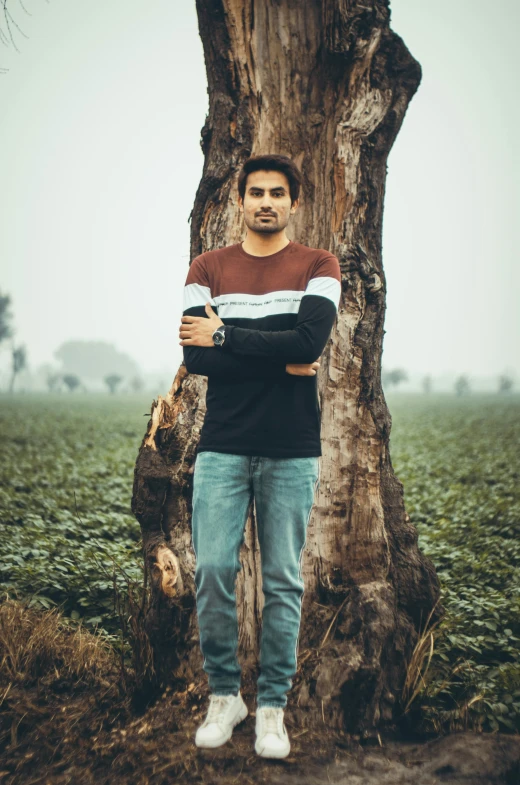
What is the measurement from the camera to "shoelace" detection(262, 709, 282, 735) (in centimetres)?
261

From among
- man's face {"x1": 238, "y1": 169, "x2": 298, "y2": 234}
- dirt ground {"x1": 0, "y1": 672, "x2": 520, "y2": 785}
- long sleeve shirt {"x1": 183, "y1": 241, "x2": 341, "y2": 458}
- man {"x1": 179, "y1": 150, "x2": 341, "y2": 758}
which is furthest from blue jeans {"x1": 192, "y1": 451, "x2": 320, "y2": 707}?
man's face {"x1": 238, "y1": 169, "x2": 298, "y2": 234}

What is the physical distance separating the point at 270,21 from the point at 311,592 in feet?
11.0

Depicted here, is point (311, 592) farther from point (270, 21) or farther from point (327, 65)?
point (270, 21)

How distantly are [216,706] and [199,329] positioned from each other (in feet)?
5.77

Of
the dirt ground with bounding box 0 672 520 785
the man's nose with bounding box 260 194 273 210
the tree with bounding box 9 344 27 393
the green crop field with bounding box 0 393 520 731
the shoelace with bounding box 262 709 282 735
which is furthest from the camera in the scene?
the tree with bounding box 9 344 27 393

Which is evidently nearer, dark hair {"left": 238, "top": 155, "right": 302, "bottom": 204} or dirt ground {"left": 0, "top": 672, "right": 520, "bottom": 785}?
dirt ground {"left": 0, "top": 672, "right": 520, "bottom": 785}

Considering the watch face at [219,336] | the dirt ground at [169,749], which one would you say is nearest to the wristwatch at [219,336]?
the watch face at [219,336]

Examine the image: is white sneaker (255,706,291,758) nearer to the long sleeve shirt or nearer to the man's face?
the long sleeve shirt

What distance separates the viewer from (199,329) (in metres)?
2.82

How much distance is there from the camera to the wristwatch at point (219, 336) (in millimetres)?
2719

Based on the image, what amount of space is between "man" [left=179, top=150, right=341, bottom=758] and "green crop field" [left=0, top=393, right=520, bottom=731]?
887 mm

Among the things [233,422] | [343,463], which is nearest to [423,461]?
[343,463]

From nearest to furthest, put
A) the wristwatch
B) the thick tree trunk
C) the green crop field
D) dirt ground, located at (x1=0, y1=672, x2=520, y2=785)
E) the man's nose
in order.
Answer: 1. dirt ground, located at (x1=0, y1=672, x2=520, y2=785)
2. the wristwatch
3. the man's nose
4. the thick tree trunk
5. the green crop field

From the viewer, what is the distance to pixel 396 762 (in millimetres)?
2701
